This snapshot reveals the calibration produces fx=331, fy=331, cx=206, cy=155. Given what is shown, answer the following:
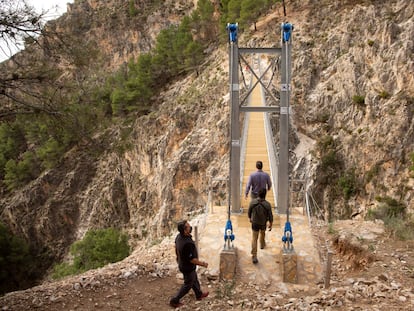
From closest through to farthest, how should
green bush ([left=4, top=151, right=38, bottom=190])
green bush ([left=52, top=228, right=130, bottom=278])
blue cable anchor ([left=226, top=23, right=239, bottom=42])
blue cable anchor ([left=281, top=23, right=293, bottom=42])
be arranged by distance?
blue cable anchor ([left=281, top=23, right=293, bottom=42]) < blue cable anchor ([left=226, top=23, right=239, bottom=42]) < green bush ([left=52, top=228, right=130, bottom=278]) < green bush ([left=4, top=151, right=38, bottom=190])

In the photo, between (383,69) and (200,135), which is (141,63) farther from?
(383,69)

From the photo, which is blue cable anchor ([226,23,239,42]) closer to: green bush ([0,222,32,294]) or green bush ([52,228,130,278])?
green bush ([52,228,130,278])

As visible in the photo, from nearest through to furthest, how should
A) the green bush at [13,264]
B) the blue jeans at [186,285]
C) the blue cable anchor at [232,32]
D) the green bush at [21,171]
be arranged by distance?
the blue jeans at [186,285], the blue cable anchor at [232,32], the green bush at [13,264], the green bush at [21,171]

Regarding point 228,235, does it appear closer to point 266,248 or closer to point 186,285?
point 266,248

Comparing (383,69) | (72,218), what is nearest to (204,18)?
(383,69)

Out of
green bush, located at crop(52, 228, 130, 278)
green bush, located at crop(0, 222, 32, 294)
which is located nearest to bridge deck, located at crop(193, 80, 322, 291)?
green bush, located at crop(52, 228, 130, 278)

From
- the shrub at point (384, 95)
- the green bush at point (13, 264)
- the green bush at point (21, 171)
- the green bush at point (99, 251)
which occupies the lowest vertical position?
the green bush at point (13, 264)

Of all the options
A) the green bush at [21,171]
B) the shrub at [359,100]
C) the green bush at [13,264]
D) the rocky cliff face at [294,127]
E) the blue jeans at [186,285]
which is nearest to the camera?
the blue jeans at [186,285]

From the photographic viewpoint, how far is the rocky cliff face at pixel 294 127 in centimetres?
1553

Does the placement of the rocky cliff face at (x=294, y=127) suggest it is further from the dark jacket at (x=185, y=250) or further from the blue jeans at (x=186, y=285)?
the blue jeans at (x=186, y=285)

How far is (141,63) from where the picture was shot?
96.9 ft

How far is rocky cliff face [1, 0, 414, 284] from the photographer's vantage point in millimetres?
15531

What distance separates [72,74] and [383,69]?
16370 millimetres

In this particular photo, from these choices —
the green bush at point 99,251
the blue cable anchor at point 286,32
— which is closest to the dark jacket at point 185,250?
the blue cable anchor at point 286,32
